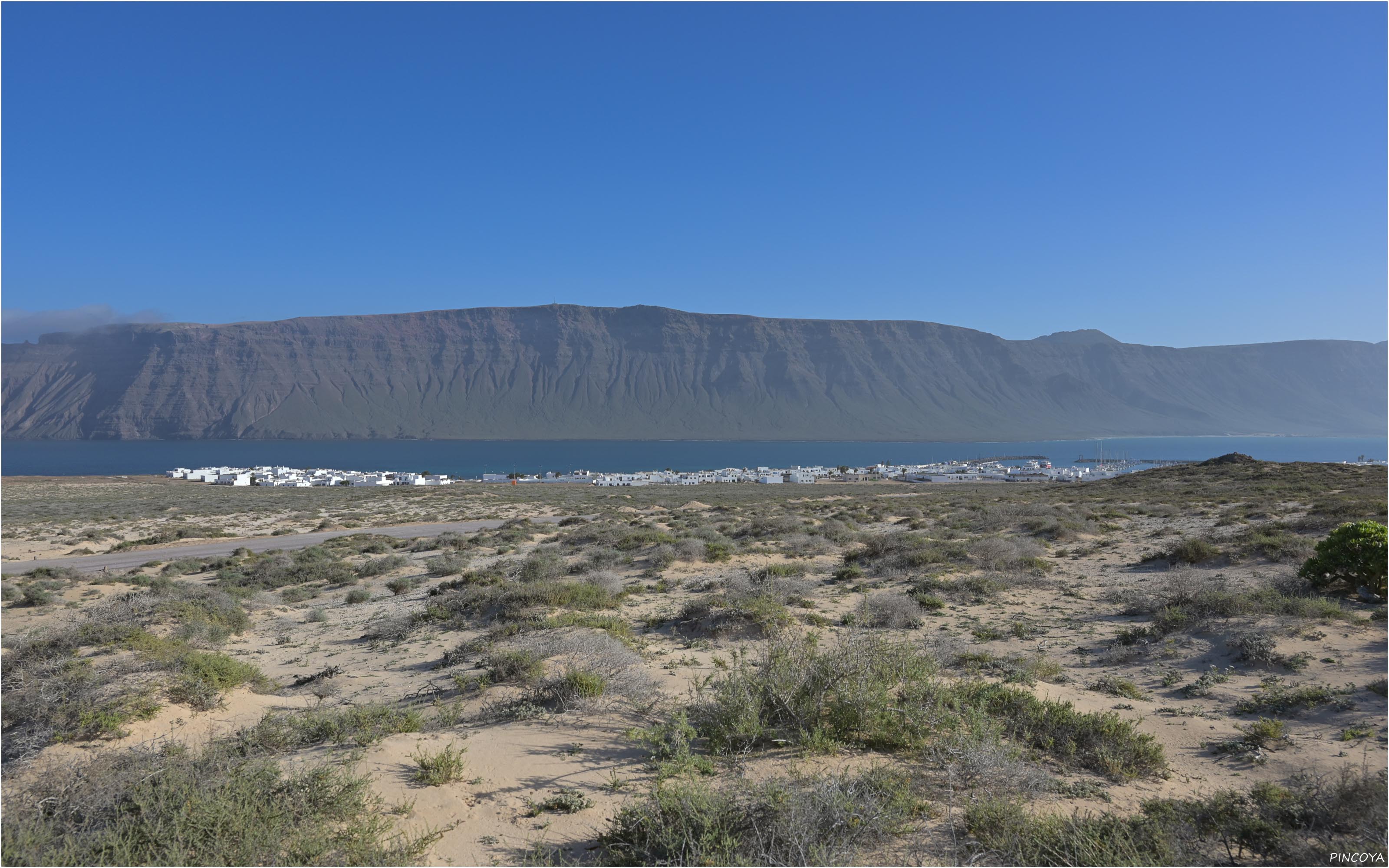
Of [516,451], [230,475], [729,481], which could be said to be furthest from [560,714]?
[516,451]

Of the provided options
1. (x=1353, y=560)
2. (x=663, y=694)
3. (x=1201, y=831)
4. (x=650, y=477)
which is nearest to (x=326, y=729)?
(x=663, y=694)

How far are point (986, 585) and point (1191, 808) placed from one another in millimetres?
9257

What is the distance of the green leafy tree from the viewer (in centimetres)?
1030

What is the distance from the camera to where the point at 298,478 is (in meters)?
79.6

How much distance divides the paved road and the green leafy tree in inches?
1041

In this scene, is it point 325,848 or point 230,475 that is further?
point 230,475

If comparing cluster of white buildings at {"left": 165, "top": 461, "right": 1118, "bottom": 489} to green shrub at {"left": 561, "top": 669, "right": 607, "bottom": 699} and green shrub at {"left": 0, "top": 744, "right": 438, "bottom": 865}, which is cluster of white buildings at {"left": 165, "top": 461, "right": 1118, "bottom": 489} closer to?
green shrub at {"left": 561, "top": 669, "right": 607, "bottom": 699}

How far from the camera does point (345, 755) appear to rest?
559 centimetres

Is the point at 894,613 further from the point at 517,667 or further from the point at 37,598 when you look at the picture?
the point at 37,598

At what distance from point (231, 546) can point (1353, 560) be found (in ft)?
114

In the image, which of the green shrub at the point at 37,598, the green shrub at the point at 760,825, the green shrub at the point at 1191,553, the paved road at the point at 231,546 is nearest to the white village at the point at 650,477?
the paved road at the point at 231,546

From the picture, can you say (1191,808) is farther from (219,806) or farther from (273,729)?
(273,729)

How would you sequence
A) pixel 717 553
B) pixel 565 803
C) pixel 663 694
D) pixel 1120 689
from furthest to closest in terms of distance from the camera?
1. pixel 717 553
2. pixel 1120 689
3. pixel 663 694
4. pixel 565 803

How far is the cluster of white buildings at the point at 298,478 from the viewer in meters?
75.8
